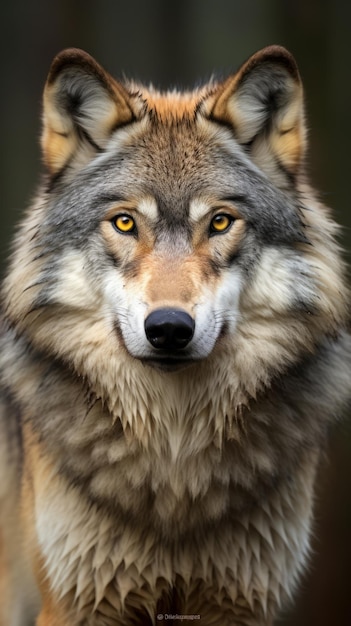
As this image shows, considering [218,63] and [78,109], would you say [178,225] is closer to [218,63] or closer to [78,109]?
[78,109]

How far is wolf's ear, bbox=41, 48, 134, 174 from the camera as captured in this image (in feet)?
8.91

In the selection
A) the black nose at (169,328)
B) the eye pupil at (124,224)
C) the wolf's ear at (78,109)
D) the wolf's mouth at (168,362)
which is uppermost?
the wolf's ear at (78,109)

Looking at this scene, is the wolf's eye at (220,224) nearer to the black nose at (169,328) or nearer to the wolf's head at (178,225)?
the wolf's head at (178,225)

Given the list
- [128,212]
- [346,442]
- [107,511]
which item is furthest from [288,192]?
[346,442]

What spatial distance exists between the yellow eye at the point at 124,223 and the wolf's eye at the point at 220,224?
23cm

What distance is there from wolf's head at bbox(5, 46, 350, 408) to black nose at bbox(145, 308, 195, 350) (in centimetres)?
14

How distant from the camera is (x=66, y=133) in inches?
112

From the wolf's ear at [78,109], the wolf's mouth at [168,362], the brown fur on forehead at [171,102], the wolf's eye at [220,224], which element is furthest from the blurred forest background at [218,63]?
the wolf's mouth at [168,362]

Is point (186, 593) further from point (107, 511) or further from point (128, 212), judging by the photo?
point (128, 212)

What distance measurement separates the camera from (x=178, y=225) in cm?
262

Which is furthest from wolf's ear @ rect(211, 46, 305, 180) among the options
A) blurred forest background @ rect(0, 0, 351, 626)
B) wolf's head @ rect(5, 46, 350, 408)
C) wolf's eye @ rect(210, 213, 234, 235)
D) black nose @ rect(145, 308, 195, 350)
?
blurred forest background @ rect(0, 0, 351, 626)

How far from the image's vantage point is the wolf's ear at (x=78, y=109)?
8.91ft

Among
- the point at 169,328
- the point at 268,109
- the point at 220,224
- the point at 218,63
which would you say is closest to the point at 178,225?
the point at 220,224

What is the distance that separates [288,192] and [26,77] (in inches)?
111
